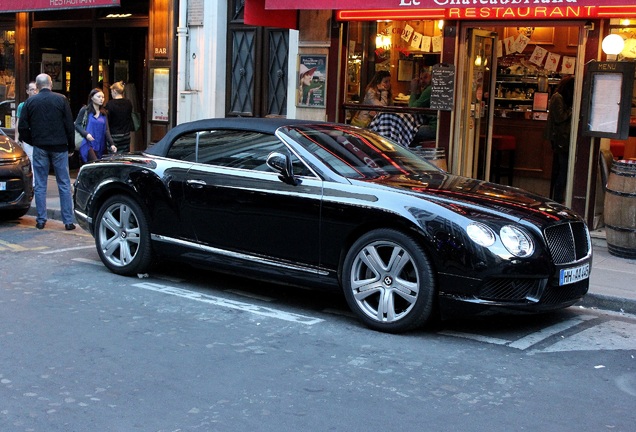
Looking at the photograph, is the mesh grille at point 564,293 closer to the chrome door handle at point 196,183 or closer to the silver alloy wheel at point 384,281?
the silver alloy wheel at point 384,281

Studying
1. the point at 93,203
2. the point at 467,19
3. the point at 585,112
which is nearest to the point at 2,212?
the point at 93,203

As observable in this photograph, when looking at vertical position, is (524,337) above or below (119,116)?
below

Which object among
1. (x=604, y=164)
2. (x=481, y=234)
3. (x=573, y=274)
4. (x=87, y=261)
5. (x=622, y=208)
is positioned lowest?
(x=87, y=261)

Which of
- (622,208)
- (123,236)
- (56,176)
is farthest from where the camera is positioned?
(56,176)

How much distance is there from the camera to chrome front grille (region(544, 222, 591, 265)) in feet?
21.8

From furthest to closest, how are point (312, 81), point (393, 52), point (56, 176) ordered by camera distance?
point (312, 81), point (393, 52), point (56, 176)

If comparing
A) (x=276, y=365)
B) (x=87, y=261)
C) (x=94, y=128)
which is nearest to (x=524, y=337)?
(x=276, y=365)

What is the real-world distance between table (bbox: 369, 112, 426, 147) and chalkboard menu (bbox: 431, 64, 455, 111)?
0.48m

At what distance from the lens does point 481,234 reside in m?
6.41

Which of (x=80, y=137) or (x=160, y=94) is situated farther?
(x=160, y=94)

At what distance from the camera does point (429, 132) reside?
12438 mm

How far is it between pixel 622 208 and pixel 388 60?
4.43m

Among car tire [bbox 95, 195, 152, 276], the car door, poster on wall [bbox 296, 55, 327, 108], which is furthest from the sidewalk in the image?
poster on wall [bbox 296, 55, 327, 108]

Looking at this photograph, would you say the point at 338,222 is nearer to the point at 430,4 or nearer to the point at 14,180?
the point at 430,4
